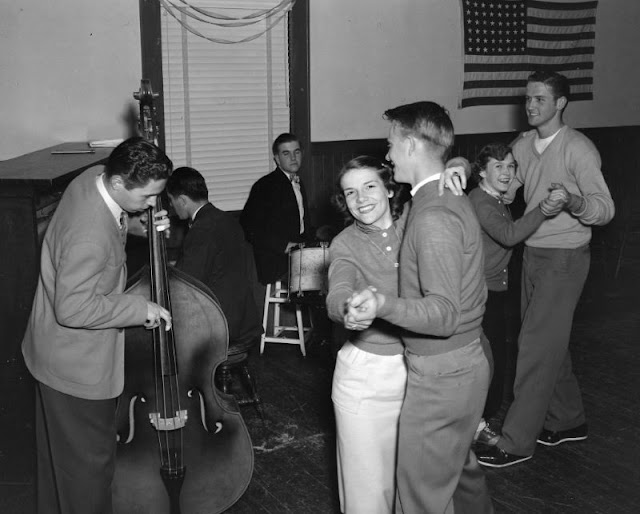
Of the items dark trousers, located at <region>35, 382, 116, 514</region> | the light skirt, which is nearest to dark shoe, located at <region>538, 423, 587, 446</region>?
the light skirt

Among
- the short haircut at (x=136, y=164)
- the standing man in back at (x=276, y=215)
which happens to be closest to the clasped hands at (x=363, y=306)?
the short haircut at (x=136, y=164)

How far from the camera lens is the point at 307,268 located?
491 cm

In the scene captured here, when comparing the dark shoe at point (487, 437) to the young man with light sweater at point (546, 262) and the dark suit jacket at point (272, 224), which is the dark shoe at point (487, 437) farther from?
the dark suit jacket at point (272, 224)

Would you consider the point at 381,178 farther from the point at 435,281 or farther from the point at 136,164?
the point at 136,164

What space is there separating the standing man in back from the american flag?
2104 mm

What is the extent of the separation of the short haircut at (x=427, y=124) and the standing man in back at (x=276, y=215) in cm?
312

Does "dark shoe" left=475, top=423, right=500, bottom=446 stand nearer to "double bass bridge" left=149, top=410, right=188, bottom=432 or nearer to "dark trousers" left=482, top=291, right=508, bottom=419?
"dark trousers" left=482, top=291, right=508, bottom=419

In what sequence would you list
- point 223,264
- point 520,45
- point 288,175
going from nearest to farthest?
point 223,264
point 288,175
point 520,45

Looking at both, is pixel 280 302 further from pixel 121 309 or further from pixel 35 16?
pixel 121 309

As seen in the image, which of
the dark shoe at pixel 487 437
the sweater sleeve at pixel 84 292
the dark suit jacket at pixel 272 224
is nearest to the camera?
the sweater sleeve at pixel 84 292

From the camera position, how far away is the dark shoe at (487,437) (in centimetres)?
410

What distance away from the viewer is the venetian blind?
5.78 meters

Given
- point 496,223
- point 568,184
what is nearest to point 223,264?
point 496,223

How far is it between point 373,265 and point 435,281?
46 cm
